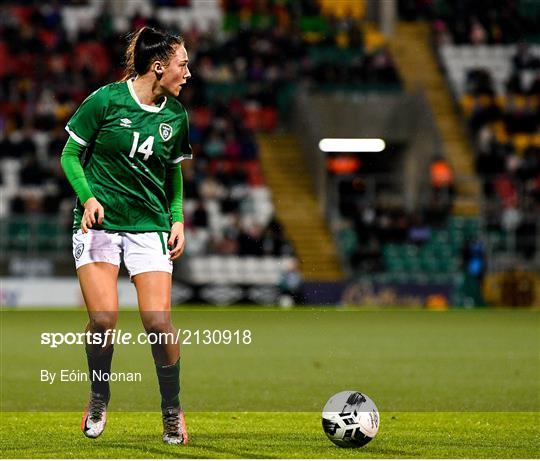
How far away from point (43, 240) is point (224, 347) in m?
12.0

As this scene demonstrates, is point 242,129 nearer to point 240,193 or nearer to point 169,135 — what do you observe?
point 240,193

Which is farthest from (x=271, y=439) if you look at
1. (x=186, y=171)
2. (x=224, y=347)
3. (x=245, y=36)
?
(x=245, y=36)

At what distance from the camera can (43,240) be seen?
27000 millimetres

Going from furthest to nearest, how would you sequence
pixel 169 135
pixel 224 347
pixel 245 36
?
pixel 245 36 → pixel 224 347 → pixel 169 135

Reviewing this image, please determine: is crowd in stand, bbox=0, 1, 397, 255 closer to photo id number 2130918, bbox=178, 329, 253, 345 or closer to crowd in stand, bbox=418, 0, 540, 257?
crowd in stand, bbox=418, 0, 540, 257

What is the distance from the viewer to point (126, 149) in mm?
7621

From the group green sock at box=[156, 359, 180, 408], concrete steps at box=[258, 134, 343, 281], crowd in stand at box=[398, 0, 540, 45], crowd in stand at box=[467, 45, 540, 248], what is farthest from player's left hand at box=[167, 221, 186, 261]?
crowd in stand at box=[398, 0, 540, 45]

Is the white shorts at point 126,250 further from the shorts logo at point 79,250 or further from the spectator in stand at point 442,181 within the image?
the spectator in stand at point 442,181

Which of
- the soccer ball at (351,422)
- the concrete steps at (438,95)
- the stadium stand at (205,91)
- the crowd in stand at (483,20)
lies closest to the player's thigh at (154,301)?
the soccer ball at (351,422)

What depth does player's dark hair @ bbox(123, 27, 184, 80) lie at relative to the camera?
7.62m

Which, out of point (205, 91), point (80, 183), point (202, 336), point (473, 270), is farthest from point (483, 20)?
point (80, 183)

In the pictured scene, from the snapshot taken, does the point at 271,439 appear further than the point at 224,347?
No

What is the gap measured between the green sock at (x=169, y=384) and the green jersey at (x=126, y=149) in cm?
81

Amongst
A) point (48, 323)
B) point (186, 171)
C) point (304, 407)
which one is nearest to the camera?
point (304, 407)
